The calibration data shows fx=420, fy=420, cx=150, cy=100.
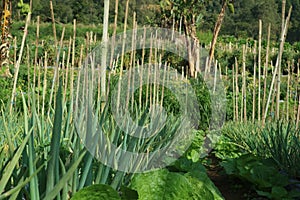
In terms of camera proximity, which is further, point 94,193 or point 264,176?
point 264,176

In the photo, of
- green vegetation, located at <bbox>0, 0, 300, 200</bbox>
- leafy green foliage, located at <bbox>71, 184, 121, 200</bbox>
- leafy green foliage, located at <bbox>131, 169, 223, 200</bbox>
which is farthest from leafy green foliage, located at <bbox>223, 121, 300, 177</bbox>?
leafy green foliage, located at <bbox>71, 184, 121, 200</bbox>

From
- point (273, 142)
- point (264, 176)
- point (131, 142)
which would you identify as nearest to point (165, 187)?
point (131, 142)

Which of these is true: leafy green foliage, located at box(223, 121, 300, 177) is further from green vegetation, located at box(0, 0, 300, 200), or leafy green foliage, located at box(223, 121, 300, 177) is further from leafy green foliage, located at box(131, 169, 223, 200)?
leafy green foliage, located at box(131, 169, 223, 200)

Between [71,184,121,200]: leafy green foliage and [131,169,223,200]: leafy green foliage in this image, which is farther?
[131,169,223,200]: leafy green foliage

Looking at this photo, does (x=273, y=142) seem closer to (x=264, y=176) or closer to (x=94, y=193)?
(x=264, y=176)

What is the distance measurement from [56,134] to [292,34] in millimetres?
42108

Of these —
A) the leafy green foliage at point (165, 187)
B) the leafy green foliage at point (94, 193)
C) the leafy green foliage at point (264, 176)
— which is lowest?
the leafy green foliage at point (264, 176)

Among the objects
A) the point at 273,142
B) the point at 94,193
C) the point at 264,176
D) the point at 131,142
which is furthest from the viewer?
the point at 273,142

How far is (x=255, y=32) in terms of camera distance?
44.8 metres

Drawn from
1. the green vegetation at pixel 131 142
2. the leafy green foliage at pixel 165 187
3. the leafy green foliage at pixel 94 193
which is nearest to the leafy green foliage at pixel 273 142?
the green vegetation at pixel 131 142

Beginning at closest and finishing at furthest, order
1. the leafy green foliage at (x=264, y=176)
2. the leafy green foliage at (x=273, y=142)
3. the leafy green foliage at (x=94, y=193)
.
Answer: the leafy green foliage at (x=94, y=193), the leafy green foliage at (x=264, y=176), the leafy green foliage at (x=273, y=142)

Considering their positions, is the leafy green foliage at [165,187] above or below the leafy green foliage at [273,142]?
above

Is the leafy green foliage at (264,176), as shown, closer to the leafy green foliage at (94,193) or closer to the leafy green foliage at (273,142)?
the leafy green foliage at (273,142)

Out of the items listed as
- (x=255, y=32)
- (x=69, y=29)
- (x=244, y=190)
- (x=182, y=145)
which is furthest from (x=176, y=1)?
(x=255, y=32)
